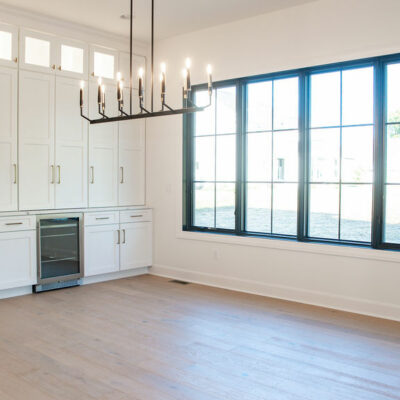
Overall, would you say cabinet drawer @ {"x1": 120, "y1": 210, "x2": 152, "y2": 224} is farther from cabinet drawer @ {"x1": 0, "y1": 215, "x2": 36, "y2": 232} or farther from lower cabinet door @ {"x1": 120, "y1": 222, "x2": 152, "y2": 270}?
cabinet drawer @ {"x1": 0, "y1": 215, "x2": 36, "y2": 232}

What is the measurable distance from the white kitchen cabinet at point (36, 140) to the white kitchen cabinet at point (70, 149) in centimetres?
8

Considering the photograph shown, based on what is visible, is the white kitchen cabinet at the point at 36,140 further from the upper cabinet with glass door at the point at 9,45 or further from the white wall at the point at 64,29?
the white wall at the point at 64,29

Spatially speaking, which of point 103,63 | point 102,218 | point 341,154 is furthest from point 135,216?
point 341,154

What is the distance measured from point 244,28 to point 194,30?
0.69m

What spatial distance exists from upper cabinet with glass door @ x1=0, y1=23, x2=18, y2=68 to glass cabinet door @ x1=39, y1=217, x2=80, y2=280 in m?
1.65

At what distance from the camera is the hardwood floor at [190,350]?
2.62 m

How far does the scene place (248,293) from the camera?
190 inches

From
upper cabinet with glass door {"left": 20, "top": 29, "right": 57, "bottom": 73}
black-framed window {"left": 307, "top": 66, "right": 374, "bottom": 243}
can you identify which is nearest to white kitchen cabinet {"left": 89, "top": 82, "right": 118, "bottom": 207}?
upper cabinet with glass door {"left": 20, "top": 29, "right": 57, "bottom": 73}

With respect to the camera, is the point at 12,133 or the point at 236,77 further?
the point at 236,77

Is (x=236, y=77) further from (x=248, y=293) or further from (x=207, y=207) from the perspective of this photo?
(x=248, y=293)

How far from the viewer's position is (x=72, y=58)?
508 cm

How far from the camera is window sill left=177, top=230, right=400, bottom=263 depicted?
3.98m

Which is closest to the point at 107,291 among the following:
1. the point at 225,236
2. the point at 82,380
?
the point at 225,236

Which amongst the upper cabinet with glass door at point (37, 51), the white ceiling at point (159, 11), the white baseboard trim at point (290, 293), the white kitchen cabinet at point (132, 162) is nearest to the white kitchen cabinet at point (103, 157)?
the white kitchen cabinet at point (132, 162)
